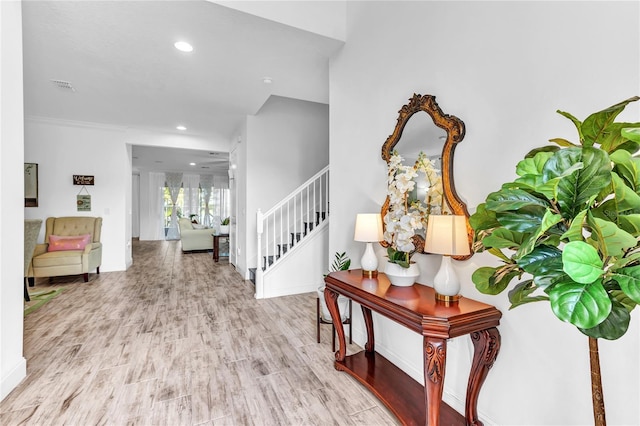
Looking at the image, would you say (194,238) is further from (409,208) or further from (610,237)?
(610,237)

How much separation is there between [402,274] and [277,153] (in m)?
3.88

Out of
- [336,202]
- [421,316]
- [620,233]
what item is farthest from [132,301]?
[620,233]

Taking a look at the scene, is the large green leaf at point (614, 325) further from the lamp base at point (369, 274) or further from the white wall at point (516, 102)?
the lamp base at point (369, 274)

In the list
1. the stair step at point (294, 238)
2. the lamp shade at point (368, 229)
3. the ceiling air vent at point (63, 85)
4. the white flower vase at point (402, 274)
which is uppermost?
the ceiling air vent at point (63, 85)

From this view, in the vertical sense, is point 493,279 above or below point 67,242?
above

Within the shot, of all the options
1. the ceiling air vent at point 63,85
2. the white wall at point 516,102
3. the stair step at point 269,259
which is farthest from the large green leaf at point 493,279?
the ceiling air vent at point 63,85

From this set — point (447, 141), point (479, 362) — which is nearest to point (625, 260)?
point (479, 362)

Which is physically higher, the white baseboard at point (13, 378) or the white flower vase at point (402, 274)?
the white flower vase at point (402, 274)

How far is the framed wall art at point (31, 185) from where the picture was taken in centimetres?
500

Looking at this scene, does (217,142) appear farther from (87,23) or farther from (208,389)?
(208,389)

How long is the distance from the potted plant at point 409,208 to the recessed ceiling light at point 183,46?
7.76 feet

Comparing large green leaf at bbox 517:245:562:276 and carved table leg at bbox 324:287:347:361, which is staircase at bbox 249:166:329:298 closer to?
carved table leg at bbox 324:287:347:361

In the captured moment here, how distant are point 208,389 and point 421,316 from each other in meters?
1.56

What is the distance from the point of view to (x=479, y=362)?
4.95 ft
